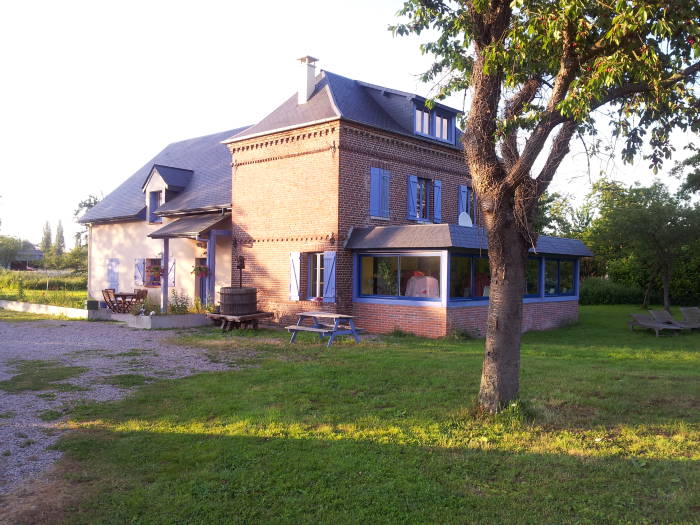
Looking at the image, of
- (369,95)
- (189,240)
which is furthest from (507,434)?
(189,240)

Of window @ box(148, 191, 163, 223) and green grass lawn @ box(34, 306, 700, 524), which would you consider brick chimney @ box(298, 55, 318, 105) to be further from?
green grass lawn @ box(34, 306, 700, 524)

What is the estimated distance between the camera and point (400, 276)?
15.6 m

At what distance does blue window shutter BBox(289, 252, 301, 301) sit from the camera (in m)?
16.6

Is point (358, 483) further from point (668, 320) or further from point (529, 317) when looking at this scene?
point (668, 320)

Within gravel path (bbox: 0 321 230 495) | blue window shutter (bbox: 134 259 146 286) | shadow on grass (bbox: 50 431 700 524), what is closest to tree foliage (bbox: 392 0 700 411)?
shadow on grass (bbox: 50 431 700 524)

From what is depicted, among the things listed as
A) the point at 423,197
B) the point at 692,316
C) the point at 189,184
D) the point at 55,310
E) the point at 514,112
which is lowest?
the point at 55,310

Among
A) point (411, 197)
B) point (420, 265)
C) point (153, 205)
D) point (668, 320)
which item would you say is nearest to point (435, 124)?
point (411, 197)

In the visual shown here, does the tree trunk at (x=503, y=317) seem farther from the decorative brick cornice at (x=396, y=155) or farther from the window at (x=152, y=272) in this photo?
the window at (x=152, y=272)

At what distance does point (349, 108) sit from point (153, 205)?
10266 mm

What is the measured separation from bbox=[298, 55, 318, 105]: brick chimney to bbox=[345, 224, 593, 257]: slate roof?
15.5 ft

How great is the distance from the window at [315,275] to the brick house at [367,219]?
3 centimetres

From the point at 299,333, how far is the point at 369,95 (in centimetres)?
820

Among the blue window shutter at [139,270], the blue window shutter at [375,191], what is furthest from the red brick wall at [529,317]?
the blue window shutter at [139,270]

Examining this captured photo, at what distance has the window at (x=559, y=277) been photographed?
739 inches
